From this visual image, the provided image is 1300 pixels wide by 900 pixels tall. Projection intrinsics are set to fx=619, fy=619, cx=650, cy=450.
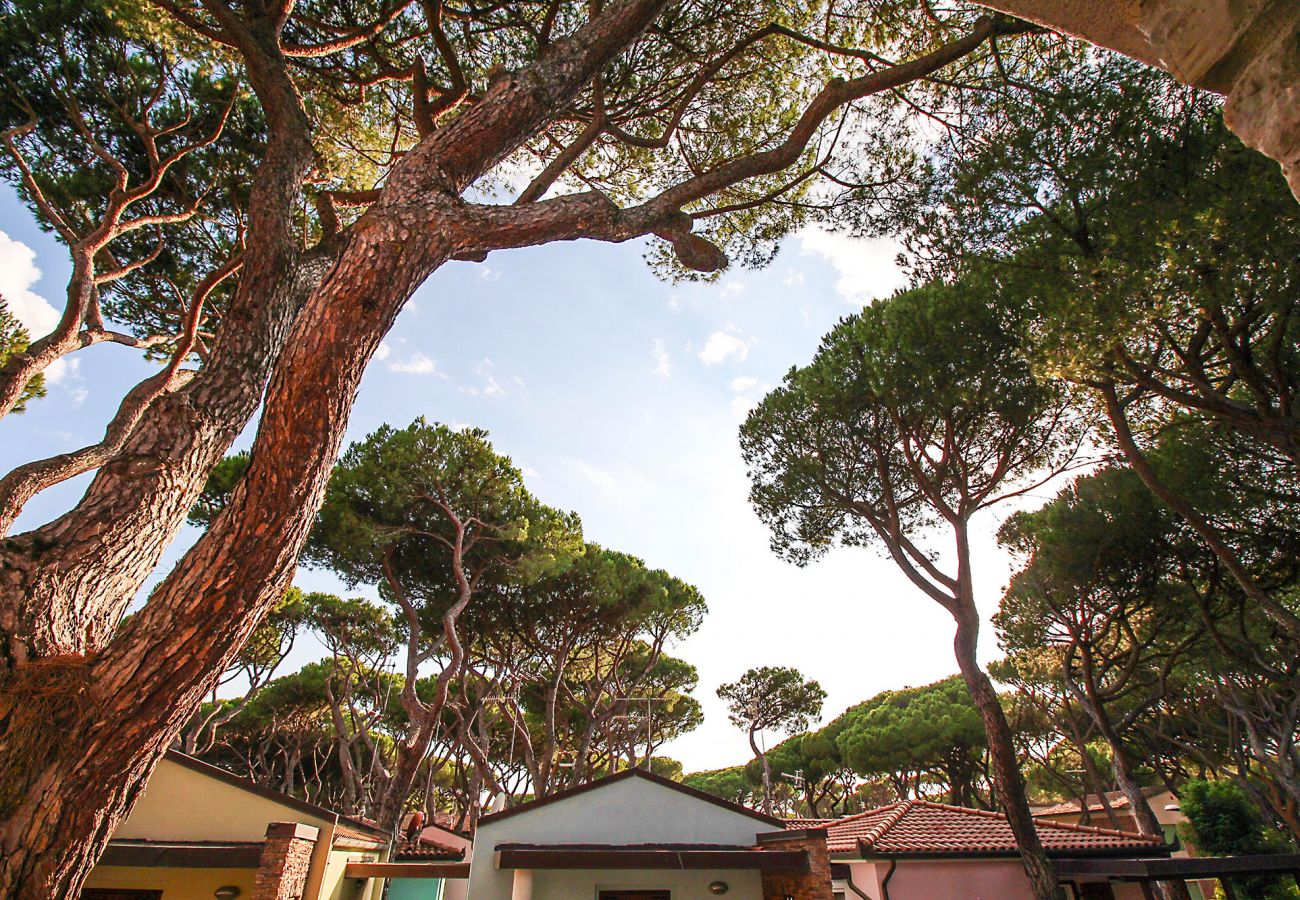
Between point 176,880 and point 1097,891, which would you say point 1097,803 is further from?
point 176,880

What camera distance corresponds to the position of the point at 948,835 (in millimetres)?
10008

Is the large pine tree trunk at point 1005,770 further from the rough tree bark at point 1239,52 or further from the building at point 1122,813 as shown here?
the building at point 1122,813

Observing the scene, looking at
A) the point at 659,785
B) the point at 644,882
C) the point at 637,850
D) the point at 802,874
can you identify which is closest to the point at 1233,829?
the point at 802,874

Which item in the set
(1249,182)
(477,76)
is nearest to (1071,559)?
(1249,182)

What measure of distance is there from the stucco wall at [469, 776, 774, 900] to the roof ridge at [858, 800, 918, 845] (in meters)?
1.98

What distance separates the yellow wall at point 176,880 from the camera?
634 cm

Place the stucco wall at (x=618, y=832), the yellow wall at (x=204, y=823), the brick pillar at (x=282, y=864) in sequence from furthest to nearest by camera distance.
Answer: the stucco wall at (x=618, y=832)
the yellow wall at (x=204, y=823)
the brick pillar at (x=282, y=864)

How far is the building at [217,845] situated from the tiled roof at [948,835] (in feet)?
24.1

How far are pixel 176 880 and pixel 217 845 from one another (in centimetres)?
44

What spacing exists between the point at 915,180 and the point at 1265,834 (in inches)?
581

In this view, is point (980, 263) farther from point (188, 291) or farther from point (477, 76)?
point (188, 291)

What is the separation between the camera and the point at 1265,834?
39.3 feet

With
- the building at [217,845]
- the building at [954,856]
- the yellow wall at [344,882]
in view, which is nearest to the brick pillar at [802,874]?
the building at [954,856]

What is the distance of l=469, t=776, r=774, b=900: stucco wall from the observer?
7.71 metres
